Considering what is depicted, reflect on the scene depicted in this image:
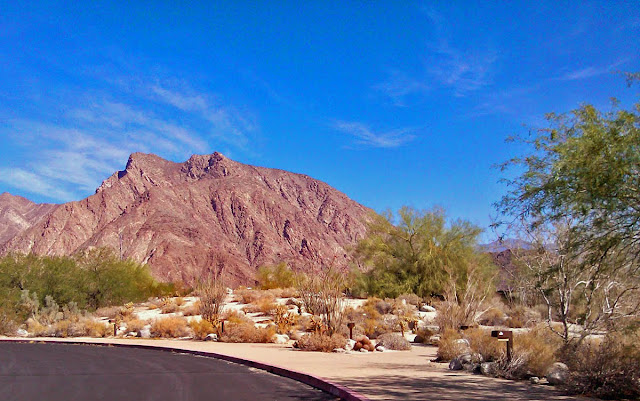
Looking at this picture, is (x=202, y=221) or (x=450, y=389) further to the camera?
(x=202, y=221)

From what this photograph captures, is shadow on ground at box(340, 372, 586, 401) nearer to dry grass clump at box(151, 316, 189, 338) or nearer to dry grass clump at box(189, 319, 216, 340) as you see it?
dry grass clump at box(189, 319, 216, 340)

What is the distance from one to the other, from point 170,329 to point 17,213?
172050mm

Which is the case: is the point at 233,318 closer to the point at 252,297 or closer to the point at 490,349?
the point at 252,297

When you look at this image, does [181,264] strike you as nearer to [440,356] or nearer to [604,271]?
[440,356]

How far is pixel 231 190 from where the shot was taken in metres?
149

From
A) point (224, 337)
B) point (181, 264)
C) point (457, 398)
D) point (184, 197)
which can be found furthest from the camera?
point (184, 197)

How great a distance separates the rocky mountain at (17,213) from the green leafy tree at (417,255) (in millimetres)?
147175

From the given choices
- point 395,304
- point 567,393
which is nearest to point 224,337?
point 395,304

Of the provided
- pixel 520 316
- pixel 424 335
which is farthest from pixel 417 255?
pixel 424 335

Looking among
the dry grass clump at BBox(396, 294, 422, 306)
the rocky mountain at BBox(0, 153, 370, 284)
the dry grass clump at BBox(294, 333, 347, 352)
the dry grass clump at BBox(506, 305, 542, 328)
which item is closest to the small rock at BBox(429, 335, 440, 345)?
the dry grass clump at BBox(294, 333, 347, 352)

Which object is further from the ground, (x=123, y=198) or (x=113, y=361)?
(x=123, y=198)

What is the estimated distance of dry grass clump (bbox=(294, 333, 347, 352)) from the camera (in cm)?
2223

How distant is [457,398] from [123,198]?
147 metres

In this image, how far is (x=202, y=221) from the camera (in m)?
134
